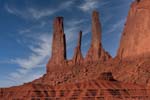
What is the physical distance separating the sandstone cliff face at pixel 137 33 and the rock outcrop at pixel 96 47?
10023 millimetres

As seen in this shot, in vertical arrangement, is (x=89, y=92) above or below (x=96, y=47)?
below

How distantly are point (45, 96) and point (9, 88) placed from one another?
684 inches

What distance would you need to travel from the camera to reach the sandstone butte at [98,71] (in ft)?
380

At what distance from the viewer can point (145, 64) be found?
139875mm

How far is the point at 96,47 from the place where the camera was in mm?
179500

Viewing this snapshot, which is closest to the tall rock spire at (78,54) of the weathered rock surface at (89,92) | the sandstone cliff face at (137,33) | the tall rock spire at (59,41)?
the tall rock spire at (59,41)

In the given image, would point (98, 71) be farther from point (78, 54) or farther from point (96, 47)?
point (78, 54)

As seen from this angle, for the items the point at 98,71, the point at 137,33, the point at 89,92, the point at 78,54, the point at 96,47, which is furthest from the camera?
the point at 78,54

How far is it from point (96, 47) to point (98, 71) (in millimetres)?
18362

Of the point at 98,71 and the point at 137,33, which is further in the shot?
the point at 98,71

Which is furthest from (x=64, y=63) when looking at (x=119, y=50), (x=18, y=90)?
(x=18, y=90)

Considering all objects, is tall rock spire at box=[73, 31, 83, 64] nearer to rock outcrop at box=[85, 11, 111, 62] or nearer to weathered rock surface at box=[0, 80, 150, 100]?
rock outcrop at box=[85, 11, 111, 62]

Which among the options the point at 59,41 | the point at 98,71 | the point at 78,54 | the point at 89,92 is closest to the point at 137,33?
the point at 98,71

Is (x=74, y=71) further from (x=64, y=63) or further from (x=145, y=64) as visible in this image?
(x=145, y=64)
